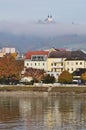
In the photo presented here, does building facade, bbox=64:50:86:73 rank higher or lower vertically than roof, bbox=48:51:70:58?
lower

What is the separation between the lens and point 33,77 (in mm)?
95750

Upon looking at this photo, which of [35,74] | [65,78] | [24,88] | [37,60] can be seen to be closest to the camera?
[24,88]

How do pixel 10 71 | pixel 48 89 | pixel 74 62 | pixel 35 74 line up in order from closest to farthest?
pixel 48 89
pixel 10 71
pixel 35 74
pixel 74 62

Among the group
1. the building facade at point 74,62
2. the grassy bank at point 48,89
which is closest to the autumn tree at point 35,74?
the building facade at point 74,62

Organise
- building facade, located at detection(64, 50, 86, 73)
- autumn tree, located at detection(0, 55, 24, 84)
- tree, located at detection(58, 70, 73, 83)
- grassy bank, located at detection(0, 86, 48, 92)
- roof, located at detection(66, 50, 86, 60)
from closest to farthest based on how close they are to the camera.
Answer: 1. grassy bank, located at detection(0, 86, 48, 92)
2. tree, located at detection(58, 70, 73, 83)
3. autumn tree, located at detection(0, 55, 24, 84)
4. building facade, located at detection(64, 50, 86, 73)
5. roof, located at detection(66, 50, 86, 60)

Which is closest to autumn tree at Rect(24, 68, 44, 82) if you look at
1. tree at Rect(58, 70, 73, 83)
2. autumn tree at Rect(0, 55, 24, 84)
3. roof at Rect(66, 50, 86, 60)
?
autumn tree at Rect(0, 55, 24, 84)

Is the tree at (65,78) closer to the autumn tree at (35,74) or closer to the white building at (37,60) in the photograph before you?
the autumn tree at (35,74)

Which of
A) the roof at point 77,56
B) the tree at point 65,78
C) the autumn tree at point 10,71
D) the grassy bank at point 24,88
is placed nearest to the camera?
the grassy bank at point 24,88

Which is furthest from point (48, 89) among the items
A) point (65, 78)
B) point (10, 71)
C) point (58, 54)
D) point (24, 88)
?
point (58, 54)

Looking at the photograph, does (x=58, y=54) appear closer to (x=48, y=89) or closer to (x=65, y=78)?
(x=65, y=78)

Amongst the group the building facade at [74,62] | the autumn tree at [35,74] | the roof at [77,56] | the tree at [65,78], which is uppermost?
the roof at [77,56]

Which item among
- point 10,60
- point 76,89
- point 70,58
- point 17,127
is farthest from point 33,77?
point 17,127

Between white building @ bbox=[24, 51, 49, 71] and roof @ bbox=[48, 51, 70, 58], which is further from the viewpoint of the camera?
white building @ bbox=[24, 51, 49, 71]

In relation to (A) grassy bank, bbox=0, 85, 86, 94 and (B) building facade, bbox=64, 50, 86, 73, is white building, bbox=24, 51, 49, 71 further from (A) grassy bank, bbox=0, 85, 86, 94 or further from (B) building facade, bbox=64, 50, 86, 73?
(A) grassy bank, bbox=0, 85, 86, 94
